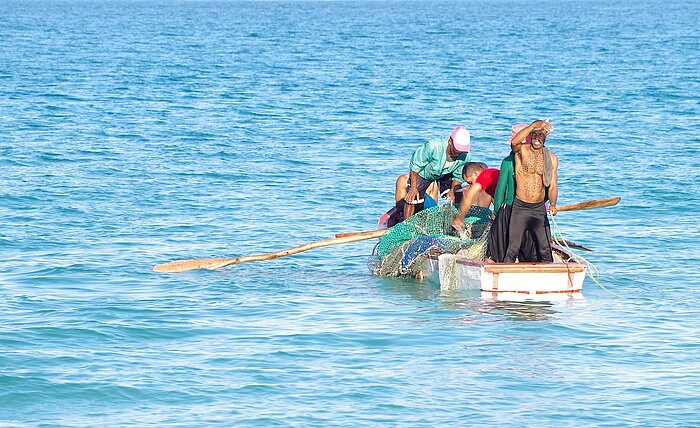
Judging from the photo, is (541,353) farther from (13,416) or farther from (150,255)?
(150,255)

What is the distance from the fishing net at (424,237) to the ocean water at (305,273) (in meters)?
0.26

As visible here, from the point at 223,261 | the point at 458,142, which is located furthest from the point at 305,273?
the point at 458,142

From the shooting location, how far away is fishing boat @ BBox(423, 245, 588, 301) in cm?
1351

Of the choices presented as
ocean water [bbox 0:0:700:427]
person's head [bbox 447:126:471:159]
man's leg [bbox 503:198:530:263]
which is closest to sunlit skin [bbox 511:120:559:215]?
man's leg [bbox 503:198:530:263]

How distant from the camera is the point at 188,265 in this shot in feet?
50.4

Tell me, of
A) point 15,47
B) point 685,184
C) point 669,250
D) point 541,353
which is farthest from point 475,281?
point 15,47

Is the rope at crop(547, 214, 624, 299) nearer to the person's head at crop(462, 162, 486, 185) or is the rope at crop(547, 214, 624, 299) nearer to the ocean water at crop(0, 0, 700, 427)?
the ocean water at crop(0, 0, 700, 427)

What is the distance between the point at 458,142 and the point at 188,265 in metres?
3.52

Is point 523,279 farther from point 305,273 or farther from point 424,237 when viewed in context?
point 305,273

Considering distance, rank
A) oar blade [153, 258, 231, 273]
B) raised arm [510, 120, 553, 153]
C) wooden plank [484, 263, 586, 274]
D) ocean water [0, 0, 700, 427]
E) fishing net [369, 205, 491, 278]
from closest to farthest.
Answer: ocean water [0, 0, 700, 427], raised arm [510, 120, 553, 153], wooden plank [484, 263, 586, 274], fishing net [369, 205, 491, 278], oar blade [153, 258, 231, 273]

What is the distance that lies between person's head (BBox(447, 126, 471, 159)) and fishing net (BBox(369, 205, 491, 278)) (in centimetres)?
64

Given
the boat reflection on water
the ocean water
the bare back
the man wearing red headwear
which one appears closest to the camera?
the ocean water

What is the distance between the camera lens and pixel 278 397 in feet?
35.8

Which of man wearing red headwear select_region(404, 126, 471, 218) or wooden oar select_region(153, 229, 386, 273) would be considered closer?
man wearing red headwear select_region(404, 126, 471, 218)
